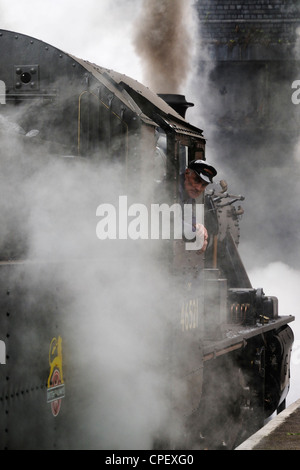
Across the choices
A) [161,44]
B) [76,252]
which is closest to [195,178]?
[76,252]

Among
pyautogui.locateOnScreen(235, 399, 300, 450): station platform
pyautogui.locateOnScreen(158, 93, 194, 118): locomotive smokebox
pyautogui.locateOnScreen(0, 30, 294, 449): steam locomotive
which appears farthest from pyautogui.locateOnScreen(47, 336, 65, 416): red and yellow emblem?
pyautogui.locateOnScreen(158, 93, 194, 118): locomotive smokebox

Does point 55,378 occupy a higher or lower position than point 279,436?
higher

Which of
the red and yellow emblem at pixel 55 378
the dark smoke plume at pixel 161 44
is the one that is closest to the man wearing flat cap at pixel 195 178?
the red and yellow emblem at pixel 55 378

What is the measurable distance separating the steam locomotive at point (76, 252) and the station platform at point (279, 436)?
0.49 metres

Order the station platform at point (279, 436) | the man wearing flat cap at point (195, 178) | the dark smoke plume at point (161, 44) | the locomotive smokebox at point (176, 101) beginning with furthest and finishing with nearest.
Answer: the dark smoke plume at point (161, 44), the locomotive smokebox at point (176, 101), the station platform at point (279, 436), the man wearing flat cap at point (195, 178)

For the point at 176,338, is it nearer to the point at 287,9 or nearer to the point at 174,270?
the point at 174,270

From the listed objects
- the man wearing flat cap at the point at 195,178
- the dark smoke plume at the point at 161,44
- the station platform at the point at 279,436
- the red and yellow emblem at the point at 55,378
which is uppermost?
the dark smoke plume at the point at 161,44

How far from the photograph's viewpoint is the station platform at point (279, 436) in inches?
231

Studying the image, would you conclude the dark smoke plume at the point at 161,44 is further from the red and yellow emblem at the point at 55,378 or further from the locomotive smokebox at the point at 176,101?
the red and yellow emblem at the point at 55,378

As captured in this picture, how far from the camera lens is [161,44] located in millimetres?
9492

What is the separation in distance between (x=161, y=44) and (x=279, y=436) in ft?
16.8

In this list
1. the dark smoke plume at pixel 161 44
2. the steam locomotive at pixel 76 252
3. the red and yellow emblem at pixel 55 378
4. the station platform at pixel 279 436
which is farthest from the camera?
the dark smoke plume at pixel 161 44

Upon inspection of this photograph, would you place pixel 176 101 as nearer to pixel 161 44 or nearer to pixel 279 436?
pixel 161 44
